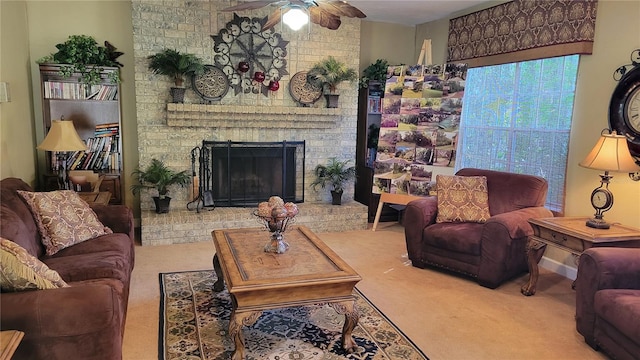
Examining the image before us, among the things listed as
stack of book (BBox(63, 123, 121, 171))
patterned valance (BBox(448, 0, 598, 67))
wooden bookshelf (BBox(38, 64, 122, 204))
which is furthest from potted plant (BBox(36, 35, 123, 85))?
patterned valance (BBox(448, 0, 598, 67))

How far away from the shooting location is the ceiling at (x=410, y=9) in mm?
4965

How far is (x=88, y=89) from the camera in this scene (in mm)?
4586

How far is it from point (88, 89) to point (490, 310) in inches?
176

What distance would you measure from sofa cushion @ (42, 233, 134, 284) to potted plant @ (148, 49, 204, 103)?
2.09 meters

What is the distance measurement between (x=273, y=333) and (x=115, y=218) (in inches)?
66.1

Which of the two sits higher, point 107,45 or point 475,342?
point 107,45

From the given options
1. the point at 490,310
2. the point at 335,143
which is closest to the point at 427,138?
the point at 335,143

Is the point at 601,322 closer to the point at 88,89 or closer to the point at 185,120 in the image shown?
the point at 185,120

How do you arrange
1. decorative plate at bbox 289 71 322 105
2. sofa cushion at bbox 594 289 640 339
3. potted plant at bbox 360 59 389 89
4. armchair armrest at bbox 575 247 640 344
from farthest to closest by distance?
1. potted plant at bbox 360 59 389 89
2. decorative plate at bbox 289 71 322 105
3. armchair armrest at bbox 575 247 640 344
4. sofa cushion at bbox 594 289 640 339

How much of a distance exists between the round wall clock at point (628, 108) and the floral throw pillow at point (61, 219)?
168 inches

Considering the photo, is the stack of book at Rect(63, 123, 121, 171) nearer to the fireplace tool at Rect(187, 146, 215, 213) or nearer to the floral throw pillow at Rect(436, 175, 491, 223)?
the fireplace tool at Rect(187, 146, 215, 213)

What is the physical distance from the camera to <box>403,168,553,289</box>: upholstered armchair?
359cm

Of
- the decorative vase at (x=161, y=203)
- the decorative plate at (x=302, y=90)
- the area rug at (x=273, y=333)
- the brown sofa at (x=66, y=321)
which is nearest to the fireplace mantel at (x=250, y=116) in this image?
Result: the decorative plate at (x=302, y=90)

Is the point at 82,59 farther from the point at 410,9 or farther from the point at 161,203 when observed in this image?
the point at 410,9
